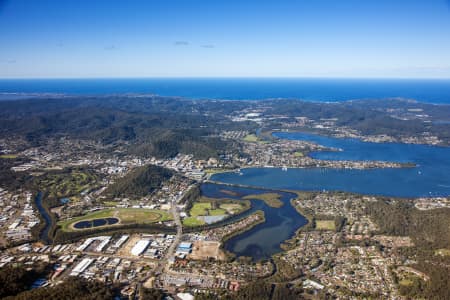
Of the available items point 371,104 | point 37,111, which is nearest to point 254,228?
point 37,111

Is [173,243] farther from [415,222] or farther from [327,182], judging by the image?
[327,182]

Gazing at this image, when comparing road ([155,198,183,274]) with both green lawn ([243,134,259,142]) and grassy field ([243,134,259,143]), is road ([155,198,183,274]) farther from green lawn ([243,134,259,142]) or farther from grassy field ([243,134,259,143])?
green lawn ([243,134,259,142])

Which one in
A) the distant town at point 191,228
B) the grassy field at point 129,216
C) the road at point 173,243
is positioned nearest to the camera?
the distant town at point 191,228

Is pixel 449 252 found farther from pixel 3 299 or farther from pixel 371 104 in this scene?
pixel 371 104

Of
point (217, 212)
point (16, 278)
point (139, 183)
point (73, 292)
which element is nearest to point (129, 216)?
point (139, 183)

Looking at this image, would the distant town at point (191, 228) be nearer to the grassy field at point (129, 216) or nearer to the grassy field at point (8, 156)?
the grassy field at point (129, 216)

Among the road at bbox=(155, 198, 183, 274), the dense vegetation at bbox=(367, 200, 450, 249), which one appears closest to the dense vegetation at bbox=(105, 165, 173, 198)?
the road at bbox=(155, 198, 183, 274)

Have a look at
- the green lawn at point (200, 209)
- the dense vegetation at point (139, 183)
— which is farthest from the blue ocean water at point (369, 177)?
the green lawn at point (200, 209)
